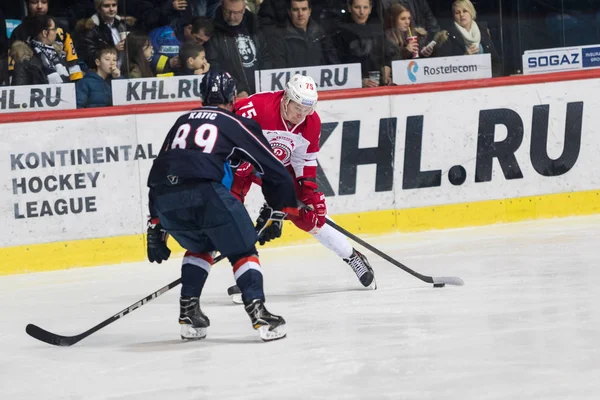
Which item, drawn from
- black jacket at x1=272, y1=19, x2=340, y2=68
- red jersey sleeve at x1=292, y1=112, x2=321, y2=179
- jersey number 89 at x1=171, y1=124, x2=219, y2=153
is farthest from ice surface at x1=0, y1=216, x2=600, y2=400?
black jacket at x1=272, y1=19, x2=340, y2=68

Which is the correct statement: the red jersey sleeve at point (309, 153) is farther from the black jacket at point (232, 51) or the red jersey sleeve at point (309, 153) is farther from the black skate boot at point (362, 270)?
the black jacket at point (232, 51)

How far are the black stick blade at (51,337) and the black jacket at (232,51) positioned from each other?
9.99ft

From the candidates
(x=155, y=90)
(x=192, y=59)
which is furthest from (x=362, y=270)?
(x=192, y=59)

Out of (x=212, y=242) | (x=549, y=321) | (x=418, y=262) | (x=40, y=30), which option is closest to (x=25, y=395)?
(x=212, y=242)

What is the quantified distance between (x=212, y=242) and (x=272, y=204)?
26 centimetres

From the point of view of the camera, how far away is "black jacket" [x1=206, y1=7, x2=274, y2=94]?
281 inches

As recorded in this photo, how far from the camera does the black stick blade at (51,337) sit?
4379mm

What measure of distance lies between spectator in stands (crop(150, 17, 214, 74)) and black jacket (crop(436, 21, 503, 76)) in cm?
165

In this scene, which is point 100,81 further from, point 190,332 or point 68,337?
point 190,332

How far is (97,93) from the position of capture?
6.75m

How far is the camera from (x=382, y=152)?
287 inches

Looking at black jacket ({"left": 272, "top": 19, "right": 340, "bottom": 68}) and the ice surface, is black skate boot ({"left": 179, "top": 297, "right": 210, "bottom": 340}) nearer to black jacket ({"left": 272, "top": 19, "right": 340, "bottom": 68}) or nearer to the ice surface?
the ice surface

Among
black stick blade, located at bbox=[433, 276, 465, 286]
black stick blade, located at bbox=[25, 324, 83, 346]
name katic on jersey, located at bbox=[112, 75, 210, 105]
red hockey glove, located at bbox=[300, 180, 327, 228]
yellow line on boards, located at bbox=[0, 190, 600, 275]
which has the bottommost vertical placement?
yellow line on boards, located at bbox=[0, 190, 600, 275]

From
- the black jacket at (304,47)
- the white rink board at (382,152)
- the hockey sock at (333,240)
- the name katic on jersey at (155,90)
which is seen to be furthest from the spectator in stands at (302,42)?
the hockey sock at (333,240)
